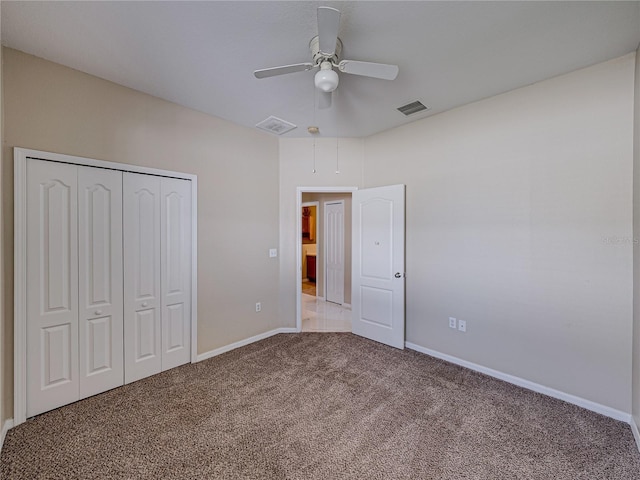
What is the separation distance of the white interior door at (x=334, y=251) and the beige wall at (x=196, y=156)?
6.25 feet

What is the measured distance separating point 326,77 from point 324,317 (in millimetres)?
3834

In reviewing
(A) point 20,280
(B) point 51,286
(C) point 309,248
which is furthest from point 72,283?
(C) point 309,248

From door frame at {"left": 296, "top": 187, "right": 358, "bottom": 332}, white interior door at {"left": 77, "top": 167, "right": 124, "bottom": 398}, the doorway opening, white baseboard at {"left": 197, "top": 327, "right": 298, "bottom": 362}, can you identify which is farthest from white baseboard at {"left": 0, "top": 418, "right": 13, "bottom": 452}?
the doorway opening

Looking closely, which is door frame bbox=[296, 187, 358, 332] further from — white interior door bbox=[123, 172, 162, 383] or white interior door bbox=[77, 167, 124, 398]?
white interior door bbox=[77, 167, 124, 398]

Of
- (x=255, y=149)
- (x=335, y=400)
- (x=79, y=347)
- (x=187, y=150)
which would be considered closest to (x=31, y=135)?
(x=187, y=150)

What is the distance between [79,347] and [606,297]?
4.24 meters

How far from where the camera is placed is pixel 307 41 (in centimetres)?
202

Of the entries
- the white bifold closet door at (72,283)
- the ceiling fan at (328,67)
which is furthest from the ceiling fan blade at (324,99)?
the white bifold closet door at (72,283)

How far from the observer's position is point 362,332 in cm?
394

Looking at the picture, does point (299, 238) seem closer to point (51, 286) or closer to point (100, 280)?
point (100, 280)

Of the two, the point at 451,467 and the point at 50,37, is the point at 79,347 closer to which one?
the point at 50,37

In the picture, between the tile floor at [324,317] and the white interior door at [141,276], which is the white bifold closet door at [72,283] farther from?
the tile floor at [324,317]

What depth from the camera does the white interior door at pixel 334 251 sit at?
566 centimetres

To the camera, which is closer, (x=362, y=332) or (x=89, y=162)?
(x=89, y=162)
